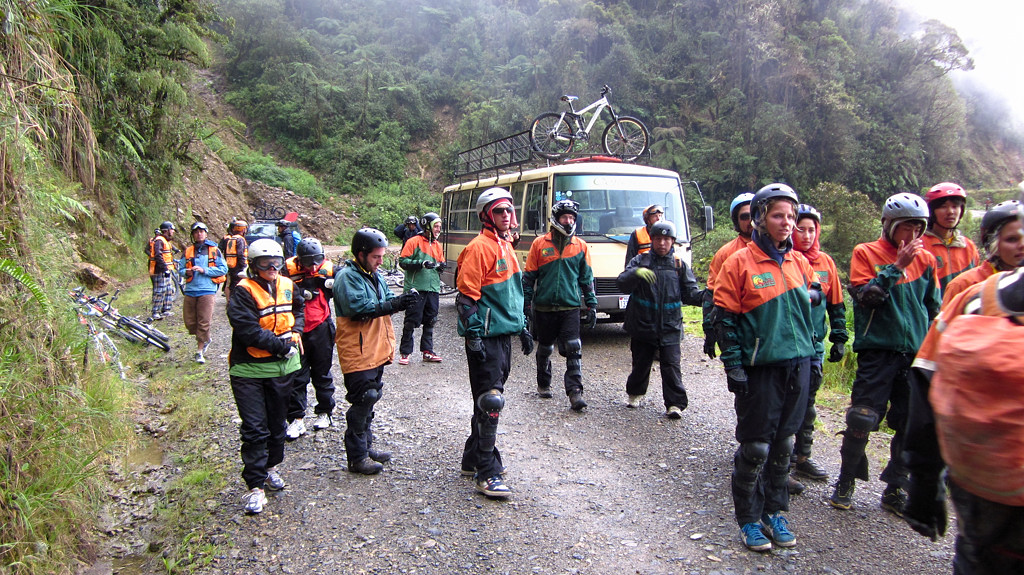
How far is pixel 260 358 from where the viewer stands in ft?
13.8

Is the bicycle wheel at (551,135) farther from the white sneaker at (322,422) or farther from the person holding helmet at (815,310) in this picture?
the person holding helmet at (815,310)

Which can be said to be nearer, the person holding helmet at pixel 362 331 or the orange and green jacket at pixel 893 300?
the orange and green jacket at pixel 893 300

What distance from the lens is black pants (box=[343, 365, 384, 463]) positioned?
15.3ft

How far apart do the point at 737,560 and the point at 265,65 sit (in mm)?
51946

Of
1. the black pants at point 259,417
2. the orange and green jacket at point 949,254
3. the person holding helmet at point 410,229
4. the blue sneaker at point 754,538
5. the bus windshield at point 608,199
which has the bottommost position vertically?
the blue sneaker at point 754,538

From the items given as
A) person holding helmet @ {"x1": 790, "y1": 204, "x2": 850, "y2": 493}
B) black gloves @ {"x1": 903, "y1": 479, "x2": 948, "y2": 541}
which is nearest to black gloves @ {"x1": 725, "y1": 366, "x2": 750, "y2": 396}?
person holding helmet @ {"x1": 790, "y1": 204, "x2": 850, "y2": 493}

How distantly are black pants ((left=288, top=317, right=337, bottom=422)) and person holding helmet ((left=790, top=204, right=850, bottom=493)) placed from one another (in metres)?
3.74

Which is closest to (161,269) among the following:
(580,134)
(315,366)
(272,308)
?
(315,366)

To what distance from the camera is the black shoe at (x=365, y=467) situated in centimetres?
479

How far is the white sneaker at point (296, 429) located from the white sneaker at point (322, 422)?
0.38 ft

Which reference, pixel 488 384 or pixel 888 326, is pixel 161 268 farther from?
pixel 888 326

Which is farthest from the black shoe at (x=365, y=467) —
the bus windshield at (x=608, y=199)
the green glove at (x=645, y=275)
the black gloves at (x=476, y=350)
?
the bus windshield at (x=608, y=199)

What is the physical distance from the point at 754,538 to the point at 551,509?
4.18 feet

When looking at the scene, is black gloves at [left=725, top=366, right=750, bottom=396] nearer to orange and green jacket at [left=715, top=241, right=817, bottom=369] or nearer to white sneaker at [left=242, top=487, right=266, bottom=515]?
orange and green jacket at [left=715, top=241, right=817, bottom=369]
